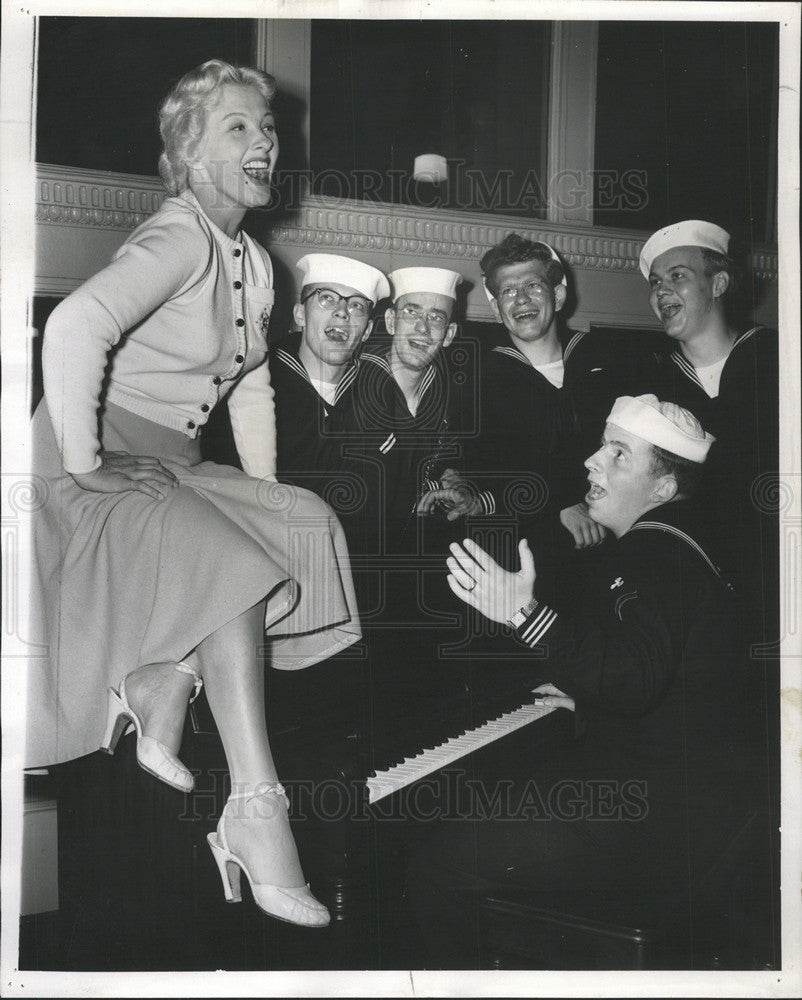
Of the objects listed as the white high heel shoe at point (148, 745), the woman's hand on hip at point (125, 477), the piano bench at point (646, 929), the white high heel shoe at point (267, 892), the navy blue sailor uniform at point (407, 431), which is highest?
the navy blue sailor uniform at point (407, 431)

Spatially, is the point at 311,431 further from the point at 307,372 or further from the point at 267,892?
the point at 267,892

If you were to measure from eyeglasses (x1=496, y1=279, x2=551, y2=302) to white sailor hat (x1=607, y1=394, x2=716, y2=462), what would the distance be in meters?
0.40

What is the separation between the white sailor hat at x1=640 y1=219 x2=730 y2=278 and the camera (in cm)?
308

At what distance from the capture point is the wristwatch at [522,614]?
9.63 feet

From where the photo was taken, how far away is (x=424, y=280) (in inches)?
119

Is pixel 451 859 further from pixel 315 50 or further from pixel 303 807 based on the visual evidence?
pixel 315 50

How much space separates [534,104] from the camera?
3.08 meters

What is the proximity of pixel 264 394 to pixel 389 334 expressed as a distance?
1.25 feet

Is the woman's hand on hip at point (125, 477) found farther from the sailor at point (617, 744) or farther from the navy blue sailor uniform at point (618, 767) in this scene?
the navy blue sailor uniform at point (618, 767)

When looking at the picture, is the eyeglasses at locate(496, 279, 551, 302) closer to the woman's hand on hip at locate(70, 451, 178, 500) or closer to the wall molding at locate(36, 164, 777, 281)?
the wall molding at locate(36, 164, 777, 281)

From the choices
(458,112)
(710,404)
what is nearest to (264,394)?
(458,112)

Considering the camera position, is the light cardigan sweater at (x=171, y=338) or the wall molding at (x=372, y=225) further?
the wall molding at (x=372, y=225)

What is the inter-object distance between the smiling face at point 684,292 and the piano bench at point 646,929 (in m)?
1.37

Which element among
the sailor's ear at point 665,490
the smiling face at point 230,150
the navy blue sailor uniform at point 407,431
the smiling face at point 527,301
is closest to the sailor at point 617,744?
the sailor's ear at point 665,490
